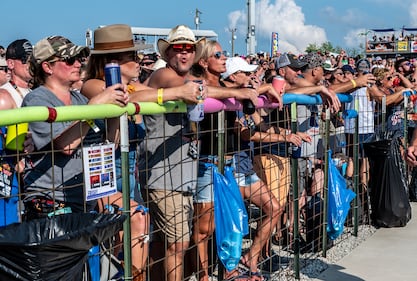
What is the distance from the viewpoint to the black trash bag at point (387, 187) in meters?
7.14

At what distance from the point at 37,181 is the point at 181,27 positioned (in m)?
1.69

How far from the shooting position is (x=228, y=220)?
165 inches

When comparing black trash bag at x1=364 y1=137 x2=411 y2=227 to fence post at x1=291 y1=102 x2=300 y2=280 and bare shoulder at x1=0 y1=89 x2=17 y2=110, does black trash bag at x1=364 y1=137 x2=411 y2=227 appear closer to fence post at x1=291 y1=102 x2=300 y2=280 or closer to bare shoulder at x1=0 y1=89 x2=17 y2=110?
fence post at x1=291 y1=102 x2=300 y2=280

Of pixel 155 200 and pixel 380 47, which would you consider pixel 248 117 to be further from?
pixel 380 47

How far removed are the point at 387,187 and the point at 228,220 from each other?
3.52 meters

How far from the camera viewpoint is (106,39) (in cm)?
394

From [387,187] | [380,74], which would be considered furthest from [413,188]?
[387,187]

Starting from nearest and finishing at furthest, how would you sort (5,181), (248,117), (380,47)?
(5,181) < (248,117) < (380,47)

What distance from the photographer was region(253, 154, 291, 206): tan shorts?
5.58m

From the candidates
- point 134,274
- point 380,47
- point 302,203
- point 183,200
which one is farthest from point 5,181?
point 380,47

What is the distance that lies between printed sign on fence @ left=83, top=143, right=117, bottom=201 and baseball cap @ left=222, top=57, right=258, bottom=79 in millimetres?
2263

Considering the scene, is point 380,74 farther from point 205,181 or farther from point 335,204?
point 205,181

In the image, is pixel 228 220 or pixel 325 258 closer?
pixel 228 220

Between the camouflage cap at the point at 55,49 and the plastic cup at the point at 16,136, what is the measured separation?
1.32 ft
